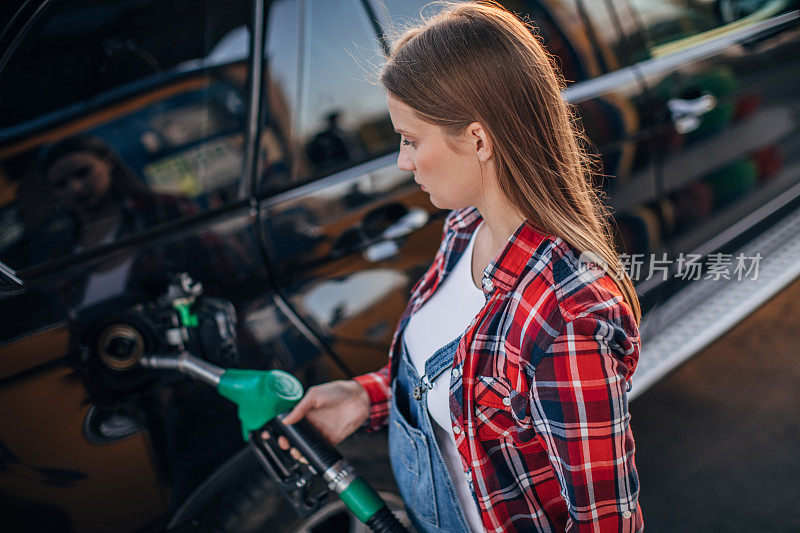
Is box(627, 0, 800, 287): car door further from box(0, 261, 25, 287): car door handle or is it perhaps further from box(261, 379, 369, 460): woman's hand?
box(0, 261, 25, 287): car door handle

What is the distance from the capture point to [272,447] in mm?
1330

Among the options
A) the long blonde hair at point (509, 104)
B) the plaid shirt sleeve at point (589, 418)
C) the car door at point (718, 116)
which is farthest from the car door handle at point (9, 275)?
the car door at point (718, 116)

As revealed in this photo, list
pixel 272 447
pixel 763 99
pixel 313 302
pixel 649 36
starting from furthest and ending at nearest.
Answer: pixel 763 99 → pixel 649 36 → pixel 313 302 → pixel 272 447

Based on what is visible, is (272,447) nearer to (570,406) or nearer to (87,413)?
(87,413)

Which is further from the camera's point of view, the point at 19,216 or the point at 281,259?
the point at 281,259

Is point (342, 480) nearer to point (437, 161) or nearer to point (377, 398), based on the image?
point (377, 398)

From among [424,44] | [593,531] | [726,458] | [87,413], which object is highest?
[424,44]

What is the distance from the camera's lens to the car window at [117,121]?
1.42 metres

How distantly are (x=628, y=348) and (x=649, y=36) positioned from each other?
5.71ft

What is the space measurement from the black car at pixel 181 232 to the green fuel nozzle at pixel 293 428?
0.55 ft

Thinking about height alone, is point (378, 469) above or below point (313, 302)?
below

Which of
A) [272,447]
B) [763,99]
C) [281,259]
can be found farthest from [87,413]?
[763,99]

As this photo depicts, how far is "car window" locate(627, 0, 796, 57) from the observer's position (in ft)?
7.68

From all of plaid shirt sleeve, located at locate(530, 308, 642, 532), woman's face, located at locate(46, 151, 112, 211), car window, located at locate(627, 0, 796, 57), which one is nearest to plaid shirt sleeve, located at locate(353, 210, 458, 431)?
plaid shirt sleeve, located at locate(530, 308, 642, 532)
